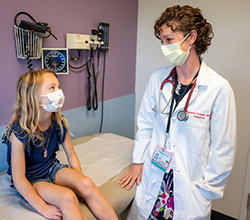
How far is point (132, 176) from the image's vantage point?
60.6 inches

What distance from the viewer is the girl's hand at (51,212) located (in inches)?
44.2

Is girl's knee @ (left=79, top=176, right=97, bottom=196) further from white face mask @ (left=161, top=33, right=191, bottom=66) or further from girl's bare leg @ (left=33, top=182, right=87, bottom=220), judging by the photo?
white face mask @ (left=161, top=33, right=191, bottom=66)

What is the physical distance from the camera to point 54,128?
1.40 meters

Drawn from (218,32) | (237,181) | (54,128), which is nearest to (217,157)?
(54,128)

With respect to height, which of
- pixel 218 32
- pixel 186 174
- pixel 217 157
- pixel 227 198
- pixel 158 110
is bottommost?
pixel 227 198

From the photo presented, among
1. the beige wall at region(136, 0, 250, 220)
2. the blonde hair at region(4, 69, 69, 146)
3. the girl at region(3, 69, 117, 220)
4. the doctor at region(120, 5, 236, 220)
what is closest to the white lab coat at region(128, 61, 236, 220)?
the doctor at region(120, 5, 236, 220)

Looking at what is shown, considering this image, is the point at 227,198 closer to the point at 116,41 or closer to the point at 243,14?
the point at 243,14

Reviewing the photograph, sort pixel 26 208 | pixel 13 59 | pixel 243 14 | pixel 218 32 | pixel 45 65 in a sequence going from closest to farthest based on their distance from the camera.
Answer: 1. pixel 26 208
2. pixel 13 59
3. pixel 45 65
4. pixel 243 14
5. pixel 218 32

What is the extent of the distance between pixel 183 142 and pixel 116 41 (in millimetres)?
1298

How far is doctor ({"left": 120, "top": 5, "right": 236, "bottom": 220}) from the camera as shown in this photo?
128 cm

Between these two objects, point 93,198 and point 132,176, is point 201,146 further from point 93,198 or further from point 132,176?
point 93,198

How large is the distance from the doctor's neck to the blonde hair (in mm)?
763

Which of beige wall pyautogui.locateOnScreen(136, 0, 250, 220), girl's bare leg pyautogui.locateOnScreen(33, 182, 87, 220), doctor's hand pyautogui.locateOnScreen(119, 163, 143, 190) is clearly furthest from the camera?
beige wall pyautogui.locateOnScreen(136, 0, 250, 220)

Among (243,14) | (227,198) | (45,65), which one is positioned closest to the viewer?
(45,65)
